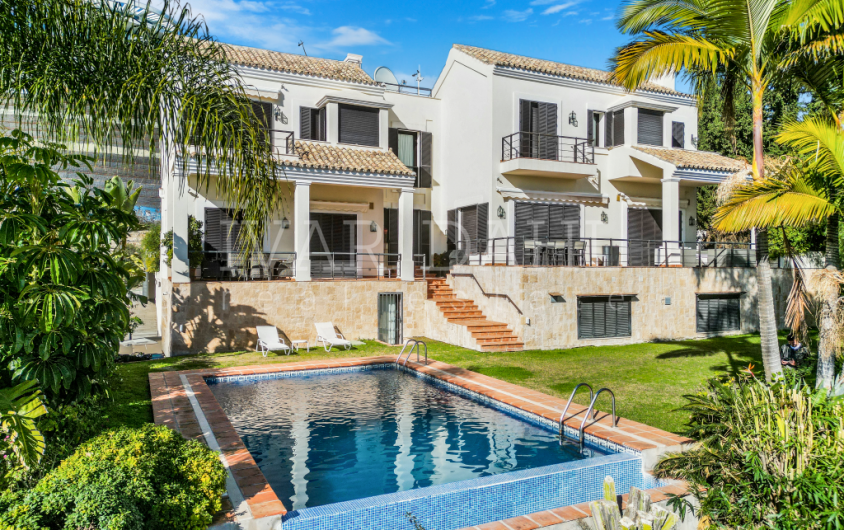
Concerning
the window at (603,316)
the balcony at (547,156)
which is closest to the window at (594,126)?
the balcony at (547,156)

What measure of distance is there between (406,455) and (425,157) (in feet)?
51.7

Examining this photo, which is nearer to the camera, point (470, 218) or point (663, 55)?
point (663, 55)

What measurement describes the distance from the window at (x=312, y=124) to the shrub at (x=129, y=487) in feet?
48.9

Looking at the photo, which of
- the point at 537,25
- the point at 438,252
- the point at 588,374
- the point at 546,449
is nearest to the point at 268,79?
the point at 438,252

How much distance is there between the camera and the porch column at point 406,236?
1802cm

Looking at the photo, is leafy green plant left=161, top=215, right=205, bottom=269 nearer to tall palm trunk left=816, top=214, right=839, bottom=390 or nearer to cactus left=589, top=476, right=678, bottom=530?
cactus left=589, top=476, right=678, bottom=530

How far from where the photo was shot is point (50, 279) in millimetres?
5102

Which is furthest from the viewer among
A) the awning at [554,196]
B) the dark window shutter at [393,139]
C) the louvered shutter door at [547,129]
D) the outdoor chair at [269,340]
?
the dark window shutter at [393,139]

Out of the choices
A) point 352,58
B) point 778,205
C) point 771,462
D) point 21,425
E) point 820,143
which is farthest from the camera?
point 352,58

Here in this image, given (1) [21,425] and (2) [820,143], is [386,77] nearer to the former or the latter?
(2) [820,143]

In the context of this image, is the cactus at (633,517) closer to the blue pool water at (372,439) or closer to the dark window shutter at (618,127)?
the blue pool water at (372,439)

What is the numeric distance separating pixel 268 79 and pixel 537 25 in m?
12.0

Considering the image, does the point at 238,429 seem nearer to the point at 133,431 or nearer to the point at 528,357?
the point at 133,431

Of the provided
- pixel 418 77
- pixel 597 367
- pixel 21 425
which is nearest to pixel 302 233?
pixel 597 367
